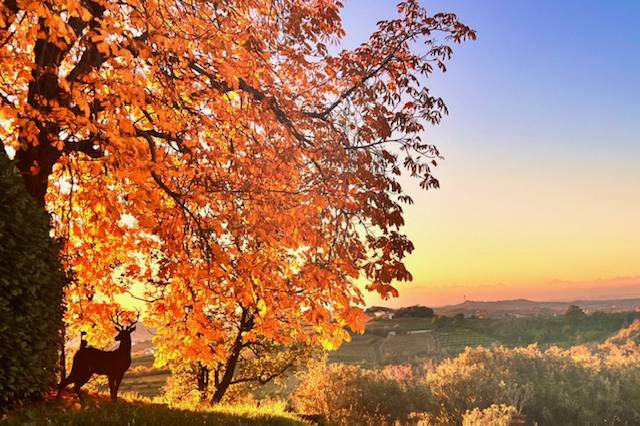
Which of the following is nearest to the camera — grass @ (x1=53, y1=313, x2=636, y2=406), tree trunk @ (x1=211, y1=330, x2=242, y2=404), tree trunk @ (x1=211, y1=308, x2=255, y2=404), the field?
tree trunk @ (x1=211, y1=308, x2=255, y2=404)

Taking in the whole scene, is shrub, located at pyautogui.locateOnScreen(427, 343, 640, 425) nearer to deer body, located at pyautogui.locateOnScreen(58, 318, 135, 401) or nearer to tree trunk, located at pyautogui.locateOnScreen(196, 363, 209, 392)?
tree trunk, located at pyautogui.locateOnScreen(196, 363, 209, 392)

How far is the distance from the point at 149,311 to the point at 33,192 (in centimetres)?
820

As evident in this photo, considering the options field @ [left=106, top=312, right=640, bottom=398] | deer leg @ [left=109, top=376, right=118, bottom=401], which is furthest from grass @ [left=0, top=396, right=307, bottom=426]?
field @ [left=106, top=312, right=640, bottom=398]

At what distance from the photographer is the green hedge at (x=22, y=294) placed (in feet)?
32.4

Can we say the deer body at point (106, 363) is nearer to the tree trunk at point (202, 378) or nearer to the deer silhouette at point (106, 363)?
the deer silhouette at point (106, 363)

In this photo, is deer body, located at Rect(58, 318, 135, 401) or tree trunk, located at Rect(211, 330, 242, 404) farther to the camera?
tree trunk, located at Rect(211, 330, 242, 404)

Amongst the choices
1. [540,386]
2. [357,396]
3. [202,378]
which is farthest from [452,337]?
[202,378]

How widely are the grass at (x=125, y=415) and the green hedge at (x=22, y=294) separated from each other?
45 centimetres

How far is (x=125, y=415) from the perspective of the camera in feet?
38.6

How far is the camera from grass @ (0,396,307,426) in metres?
10.5

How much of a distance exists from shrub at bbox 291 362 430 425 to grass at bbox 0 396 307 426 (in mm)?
7909

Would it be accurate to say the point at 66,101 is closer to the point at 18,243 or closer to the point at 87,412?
the point at 18,243

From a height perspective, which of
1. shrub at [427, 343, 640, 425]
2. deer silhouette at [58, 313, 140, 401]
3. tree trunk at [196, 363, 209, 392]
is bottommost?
shrub at [427, 343, 640, 425]

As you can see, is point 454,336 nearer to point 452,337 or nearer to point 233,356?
point 452,337
